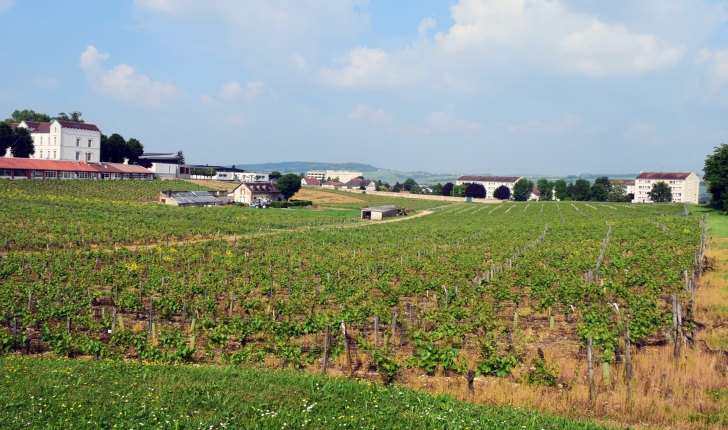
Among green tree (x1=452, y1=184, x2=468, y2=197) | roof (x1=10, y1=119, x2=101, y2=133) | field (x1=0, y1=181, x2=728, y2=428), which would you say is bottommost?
field (x1=0, y1=181, x2=728, y2=428)

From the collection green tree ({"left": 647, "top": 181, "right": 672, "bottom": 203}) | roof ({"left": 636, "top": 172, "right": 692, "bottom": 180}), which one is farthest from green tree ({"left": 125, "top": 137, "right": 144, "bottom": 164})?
roof ({"left": 636, "top": 172, "right": 692, "bottom": 180})

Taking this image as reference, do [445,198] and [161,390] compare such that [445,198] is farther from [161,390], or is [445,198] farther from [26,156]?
[161,390]

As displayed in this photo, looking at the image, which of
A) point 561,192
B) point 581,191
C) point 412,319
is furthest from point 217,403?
point 561,192

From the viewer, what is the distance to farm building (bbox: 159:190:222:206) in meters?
85.3

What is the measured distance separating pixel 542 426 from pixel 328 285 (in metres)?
→ 14.7

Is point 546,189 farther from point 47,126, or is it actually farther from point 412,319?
point 412,319

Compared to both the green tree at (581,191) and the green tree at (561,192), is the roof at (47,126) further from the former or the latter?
the green tree at (581,191)

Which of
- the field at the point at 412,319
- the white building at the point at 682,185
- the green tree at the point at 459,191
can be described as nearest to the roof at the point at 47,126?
the field at the point at 412,319

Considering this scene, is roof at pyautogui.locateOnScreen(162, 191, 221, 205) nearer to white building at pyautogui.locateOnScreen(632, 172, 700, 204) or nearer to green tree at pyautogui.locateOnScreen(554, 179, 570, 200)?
green tree at pyautogui.locateOnScreen(554, 179, 570, 200)

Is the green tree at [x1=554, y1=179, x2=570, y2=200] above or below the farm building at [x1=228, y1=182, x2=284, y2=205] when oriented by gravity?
above

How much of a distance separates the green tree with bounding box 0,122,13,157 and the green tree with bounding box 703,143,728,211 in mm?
111924

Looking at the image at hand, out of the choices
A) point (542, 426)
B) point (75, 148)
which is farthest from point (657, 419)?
point (75, 148)

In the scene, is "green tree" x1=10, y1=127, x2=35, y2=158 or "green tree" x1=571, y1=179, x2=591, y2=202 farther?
"green tree" x1=571, y1=179, x2=591, y2=202

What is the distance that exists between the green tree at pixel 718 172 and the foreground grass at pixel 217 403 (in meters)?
72.6
